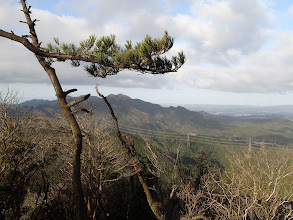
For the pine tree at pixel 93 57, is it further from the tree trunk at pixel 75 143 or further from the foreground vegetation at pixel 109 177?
the foreground vegetation at pixel 109 177

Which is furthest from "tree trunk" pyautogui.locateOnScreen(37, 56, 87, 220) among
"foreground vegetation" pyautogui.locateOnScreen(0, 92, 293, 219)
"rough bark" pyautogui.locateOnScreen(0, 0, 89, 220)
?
"foreground vegetation" pyautogui.locateOnScreen(0, 92, 293, 219)

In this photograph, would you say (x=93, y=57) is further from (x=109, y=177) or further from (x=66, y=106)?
(x=109, y=177)

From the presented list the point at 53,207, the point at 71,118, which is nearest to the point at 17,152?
the point at 53,207

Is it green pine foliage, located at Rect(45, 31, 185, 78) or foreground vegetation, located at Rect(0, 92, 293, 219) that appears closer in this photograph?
green pine foliage, located at Rect(45, 31, 185, 78)

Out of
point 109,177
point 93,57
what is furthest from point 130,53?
point 109,177

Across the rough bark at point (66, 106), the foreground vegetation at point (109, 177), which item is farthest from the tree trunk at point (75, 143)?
the foreground vegetation at point (109, 177)

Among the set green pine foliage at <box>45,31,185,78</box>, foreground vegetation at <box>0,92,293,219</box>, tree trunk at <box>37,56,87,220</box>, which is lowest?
foreground vegetation at <box>0,92,293,219</box>

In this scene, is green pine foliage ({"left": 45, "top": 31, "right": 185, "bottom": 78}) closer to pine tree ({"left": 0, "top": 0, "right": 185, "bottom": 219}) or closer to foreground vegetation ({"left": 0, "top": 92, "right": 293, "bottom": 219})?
pine tree ({"left": 0, "top": 0, "right": 185, "bottom": 219})

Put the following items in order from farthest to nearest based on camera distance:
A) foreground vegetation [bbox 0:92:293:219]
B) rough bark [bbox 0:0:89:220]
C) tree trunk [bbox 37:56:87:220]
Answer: foreground vegetation [bbox 0:92:293:219] < tree trunk [bbox 37:56:87:220] < rough bark [bbox 0:0:89:220]

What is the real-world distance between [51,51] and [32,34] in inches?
29.0

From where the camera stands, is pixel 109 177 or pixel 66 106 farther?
pixel 109 177

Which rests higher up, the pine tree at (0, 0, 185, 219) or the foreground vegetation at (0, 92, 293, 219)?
the pine tree at (0, 0, 185, 219)

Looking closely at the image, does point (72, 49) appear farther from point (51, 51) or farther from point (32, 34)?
point (32, 34)

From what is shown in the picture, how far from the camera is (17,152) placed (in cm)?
1071
